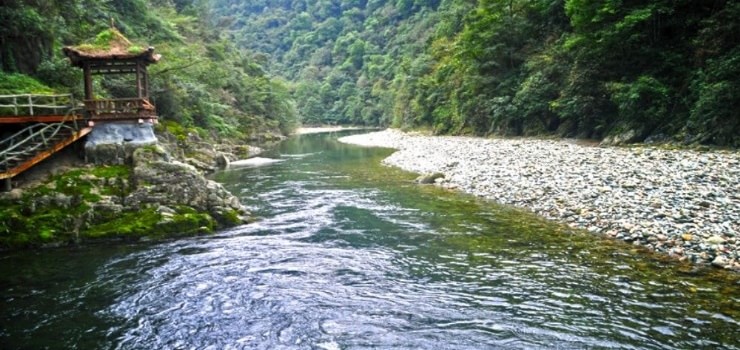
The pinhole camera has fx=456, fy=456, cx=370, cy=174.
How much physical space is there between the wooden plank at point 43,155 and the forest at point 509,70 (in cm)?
443

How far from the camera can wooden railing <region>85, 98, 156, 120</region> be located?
53.7 ft

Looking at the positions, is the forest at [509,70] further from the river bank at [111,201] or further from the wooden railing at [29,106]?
the river bank at [111,201]

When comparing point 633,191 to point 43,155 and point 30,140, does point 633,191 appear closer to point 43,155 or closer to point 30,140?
point 43,155

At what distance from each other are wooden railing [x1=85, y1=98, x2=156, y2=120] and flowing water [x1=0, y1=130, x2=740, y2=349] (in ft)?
18.5

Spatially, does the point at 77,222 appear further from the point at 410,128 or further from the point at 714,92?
the point at 410,128

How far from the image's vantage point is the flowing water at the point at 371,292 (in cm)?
776

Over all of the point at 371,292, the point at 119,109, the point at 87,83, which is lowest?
the point at 371,292

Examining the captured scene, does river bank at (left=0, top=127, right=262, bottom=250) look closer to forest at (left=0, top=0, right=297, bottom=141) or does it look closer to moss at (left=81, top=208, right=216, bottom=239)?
moss at (left=81, top=208, right=216, bottom=239)

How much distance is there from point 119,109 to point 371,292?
1294cm

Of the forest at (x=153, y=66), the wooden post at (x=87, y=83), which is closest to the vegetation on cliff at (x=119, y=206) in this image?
the wooden post at (x=87, y=83)

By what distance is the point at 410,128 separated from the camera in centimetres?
7050

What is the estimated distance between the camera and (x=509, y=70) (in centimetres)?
4388

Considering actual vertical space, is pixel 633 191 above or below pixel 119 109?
below

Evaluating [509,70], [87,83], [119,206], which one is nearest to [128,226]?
[119,206]
